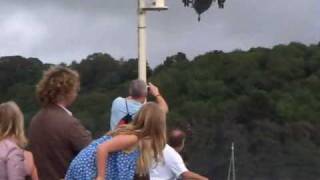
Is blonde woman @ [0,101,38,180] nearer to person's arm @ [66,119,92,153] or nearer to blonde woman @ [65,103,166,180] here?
person's arm @ [66,119,92,153]

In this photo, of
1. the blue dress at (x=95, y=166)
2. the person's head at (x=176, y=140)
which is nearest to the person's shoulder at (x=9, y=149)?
the blue dress at (x=95, y=166)

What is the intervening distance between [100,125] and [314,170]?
20.9ft

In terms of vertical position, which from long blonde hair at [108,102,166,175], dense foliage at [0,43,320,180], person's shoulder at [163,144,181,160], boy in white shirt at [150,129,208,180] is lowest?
dense foliage at [0,43,320,180]

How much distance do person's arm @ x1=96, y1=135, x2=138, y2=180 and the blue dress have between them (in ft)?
0.13

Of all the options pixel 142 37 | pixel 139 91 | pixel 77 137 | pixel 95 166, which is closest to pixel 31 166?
pixel 77 137

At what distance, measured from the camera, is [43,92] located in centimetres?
654

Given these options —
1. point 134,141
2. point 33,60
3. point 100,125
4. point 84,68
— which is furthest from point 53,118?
point 84,68

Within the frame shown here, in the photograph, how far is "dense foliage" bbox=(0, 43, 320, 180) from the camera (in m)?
18.7

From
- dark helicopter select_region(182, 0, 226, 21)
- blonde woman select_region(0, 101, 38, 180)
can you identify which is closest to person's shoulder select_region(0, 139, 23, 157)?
blonde woman select_region(0, 101, 38, 180)

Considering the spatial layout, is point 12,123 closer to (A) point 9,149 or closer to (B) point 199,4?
(A) point 9,149

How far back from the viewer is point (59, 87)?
6.50 m

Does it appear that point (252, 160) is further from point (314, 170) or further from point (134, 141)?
point (134, 141)

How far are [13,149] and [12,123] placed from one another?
0.17 meters

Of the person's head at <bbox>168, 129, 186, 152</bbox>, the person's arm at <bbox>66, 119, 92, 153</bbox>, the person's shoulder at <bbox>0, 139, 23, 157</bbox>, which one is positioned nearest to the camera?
the person's arm at <bbox>66, 119, 92, 153</bbox>
